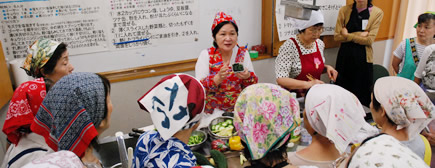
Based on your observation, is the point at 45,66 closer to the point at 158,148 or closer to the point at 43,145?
the point at 43,145

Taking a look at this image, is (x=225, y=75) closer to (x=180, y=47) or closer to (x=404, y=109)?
(x=404, y=109)

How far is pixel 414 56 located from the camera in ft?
8.93

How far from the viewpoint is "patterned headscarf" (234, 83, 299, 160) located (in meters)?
1.13

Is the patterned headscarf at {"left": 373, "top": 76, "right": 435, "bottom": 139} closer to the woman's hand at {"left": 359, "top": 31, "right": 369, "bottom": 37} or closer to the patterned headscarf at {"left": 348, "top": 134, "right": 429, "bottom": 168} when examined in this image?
the patterned headscarf at {"left": 348, "top": 134, "right": 429, "bottom": 168}

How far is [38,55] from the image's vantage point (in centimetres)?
176

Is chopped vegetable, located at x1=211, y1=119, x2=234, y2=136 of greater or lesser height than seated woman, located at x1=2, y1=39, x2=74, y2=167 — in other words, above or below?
below

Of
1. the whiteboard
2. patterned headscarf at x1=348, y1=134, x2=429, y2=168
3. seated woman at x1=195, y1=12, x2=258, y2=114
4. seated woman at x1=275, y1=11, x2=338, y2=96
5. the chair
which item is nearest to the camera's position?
patterned headscarf at x1=348, y1=134, x2=429, y2=168

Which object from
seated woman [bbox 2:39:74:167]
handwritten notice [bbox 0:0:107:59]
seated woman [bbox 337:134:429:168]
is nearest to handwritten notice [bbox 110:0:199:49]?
handwritten notice [bbox 0:0:107:59]

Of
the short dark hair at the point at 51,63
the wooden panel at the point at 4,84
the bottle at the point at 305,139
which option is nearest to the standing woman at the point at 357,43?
the bottle at the point at 305,139

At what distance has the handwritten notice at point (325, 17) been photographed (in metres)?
3.24

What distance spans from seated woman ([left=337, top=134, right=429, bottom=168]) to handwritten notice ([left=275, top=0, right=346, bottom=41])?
2.50 m

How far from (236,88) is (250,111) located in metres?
1.13

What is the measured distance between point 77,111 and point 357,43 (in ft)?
10.4

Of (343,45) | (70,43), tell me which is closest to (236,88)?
(70,43)
